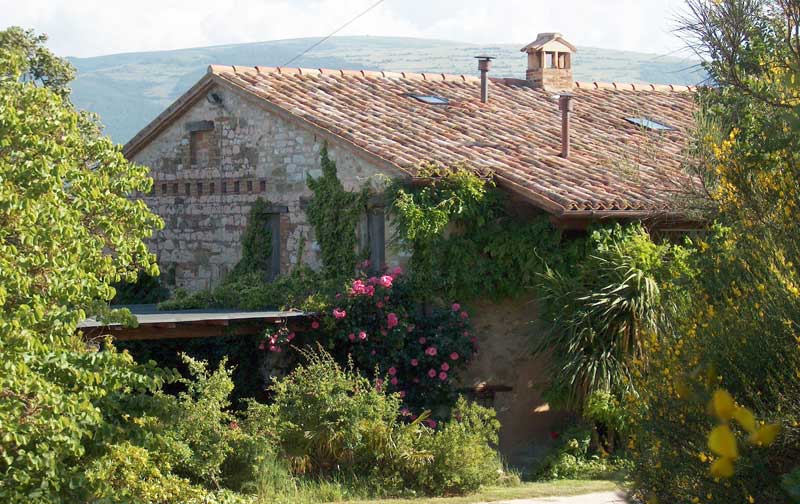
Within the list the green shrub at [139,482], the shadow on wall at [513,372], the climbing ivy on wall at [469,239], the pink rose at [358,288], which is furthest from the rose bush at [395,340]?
the green shrub at [139,482]

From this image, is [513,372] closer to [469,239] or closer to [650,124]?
[469,239]

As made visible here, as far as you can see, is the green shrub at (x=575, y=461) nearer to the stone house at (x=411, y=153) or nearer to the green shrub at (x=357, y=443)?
the stone house at (x=411, y=153)

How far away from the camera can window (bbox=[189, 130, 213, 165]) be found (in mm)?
17375

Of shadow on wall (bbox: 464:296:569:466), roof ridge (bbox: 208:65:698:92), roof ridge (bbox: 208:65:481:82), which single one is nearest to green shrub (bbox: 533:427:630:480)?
shadow on wall (bbox: 464:296:569:466)

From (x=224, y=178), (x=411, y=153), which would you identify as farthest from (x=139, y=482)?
(x=224, y=178)

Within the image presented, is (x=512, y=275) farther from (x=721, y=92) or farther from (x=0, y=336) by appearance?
(x=0, y=336)

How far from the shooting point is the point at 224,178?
17.0 m

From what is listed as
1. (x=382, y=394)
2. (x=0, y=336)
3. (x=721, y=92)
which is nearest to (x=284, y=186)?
(x=382, y=394)

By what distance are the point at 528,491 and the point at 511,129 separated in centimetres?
680

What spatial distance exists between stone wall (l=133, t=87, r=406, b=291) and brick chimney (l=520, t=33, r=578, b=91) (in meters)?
6.24

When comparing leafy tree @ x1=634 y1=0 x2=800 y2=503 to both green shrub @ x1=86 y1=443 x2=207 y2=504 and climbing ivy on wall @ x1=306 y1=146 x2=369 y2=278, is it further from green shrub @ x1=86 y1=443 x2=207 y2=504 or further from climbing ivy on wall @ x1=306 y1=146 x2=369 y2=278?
climbing ivy on wall @ x1=306 y1=146 x2=369 y2=278

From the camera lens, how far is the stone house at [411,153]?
13984mm

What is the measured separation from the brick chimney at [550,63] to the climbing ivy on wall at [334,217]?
6.56 metres

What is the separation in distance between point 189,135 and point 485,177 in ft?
19.9
